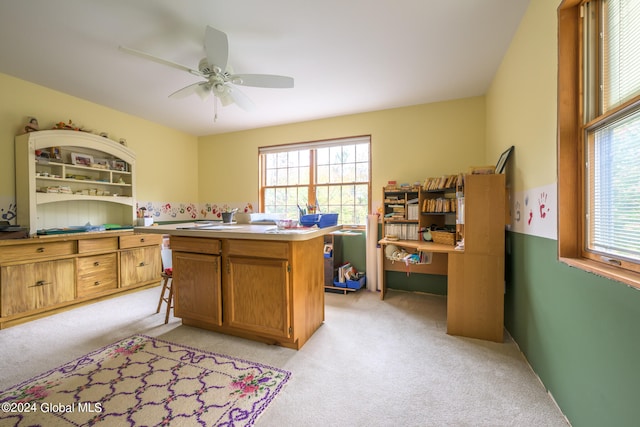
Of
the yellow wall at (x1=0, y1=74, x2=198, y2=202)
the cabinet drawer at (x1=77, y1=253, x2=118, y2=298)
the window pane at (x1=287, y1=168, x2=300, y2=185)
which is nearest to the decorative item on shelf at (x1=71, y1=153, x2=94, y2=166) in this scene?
the yellow wall at (x1=0, y1=74, x2=198, y2=202)

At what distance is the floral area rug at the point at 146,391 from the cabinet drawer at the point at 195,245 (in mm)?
843

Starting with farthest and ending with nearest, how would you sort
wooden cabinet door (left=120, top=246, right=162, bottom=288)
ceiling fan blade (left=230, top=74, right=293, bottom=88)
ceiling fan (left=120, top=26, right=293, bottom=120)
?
1. wooden cabinet door (left=120, top=246, right=162, bottom=288)
2. ceiling fan blade (left=230, top=74, right=293, bottom=88)
3. ceiling fan (left=120, top=26, right=293, bottom=120)

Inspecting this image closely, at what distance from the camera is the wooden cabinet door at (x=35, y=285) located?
8.32 ft

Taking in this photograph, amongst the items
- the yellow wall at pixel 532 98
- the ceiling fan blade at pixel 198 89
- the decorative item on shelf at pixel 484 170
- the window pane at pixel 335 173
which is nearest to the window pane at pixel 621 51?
the yellow wall at pixel 532 98

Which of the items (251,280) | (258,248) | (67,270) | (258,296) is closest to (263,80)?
(258,248)

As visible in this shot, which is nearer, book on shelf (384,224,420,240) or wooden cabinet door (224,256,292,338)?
wooden cabinet door (224,256,292,338)

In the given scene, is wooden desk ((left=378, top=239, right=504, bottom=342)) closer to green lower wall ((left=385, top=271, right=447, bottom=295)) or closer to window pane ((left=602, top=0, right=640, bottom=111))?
green lower wall ((left=385, top=271, right=447, bottom=295))

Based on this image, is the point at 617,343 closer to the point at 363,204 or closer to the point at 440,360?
the point at 440,360

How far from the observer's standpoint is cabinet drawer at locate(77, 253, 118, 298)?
10.2ft

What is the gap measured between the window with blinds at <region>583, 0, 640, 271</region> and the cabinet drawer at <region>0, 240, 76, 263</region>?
474cm

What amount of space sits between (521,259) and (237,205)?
440 cm

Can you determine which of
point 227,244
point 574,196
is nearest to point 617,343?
point 574,196

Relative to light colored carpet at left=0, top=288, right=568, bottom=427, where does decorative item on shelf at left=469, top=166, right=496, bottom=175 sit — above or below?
above

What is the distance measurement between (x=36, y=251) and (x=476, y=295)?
4604 millimetres
